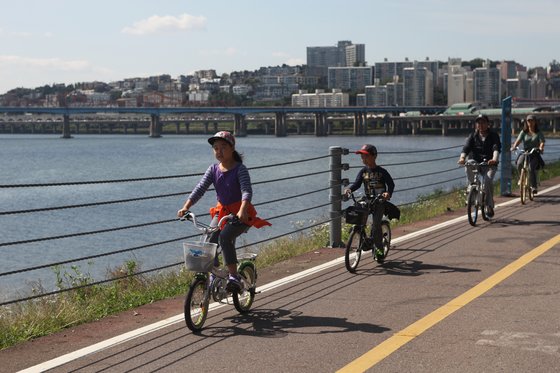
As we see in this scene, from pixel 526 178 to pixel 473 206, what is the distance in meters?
3.64

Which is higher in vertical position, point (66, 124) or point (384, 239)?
point (384, 239)

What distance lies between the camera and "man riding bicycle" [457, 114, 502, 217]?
13.8m

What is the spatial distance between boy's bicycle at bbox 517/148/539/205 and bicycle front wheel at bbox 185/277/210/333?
10.8m

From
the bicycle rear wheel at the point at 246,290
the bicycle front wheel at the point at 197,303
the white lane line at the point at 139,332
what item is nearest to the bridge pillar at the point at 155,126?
the white lane line at the point at 139,332

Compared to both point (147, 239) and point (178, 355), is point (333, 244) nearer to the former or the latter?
point (178, 355)

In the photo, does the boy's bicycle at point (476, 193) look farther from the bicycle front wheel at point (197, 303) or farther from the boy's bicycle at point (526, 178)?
the bicycle front wheel at point (197, 303)

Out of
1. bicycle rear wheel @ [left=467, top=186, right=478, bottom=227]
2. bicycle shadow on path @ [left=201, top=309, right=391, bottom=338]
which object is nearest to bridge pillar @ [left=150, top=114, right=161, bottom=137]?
bicycle rear wheel @ [left=467, top=186, right=478, bottom=227]

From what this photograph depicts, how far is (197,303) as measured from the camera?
23.2 ft

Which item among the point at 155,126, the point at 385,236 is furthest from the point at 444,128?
the point at 385,236

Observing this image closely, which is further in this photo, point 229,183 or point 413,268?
point 413,268

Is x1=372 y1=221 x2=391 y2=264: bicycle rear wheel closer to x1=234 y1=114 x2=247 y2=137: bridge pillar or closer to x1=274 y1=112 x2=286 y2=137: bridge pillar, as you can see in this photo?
x1=234 y1=114 x2=247 y2=137: bridge pillar

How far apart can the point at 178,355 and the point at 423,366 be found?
1720mm

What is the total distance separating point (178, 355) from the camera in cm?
621

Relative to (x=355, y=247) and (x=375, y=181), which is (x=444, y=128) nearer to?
(x=375, y=181)
